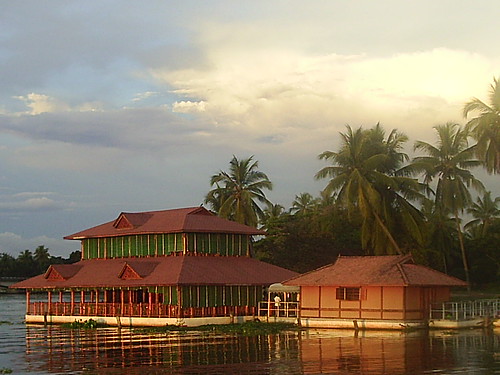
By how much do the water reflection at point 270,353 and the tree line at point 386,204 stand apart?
1720 centimetres

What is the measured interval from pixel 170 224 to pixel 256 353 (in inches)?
829

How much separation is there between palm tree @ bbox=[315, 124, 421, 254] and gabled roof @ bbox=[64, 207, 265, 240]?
27.9 ft

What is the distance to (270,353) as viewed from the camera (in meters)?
32.2

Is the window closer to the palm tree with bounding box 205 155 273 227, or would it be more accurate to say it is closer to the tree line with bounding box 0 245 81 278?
the palm tree with bounding box 205 155 273 227

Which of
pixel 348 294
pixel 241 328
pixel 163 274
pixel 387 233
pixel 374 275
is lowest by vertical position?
pixel 241 328

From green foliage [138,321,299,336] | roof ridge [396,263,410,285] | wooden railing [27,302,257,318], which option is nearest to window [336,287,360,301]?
roof ridge [396,263,410,285]

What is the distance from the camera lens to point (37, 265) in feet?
568

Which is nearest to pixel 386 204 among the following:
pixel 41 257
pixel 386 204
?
pixel 386 204

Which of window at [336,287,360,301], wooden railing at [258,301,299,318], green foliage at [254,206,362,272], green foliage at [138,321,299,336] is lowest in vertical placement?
green foliage at [138,321,299,336]

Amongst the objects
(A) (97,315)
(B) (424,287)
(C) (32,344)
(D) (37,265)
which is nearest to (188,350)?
(C) (32,344)

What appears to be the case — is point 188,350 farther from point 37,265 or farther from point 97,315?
point 37,265

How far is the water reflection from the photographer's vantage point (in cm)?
2706

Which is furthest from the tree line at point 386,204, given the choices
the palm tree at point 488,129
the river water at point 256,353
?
the river water at point 256,353

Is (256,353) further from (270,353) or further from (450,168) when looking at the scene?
(450,168)
